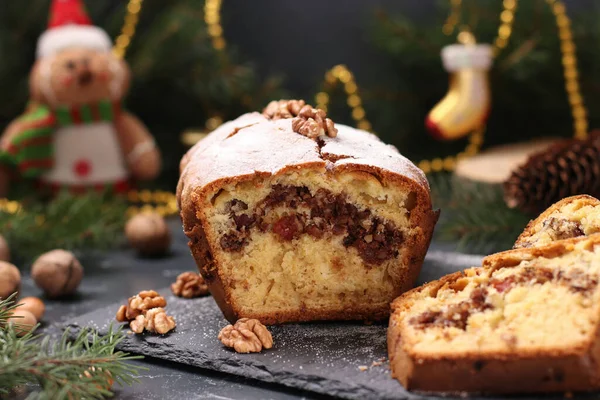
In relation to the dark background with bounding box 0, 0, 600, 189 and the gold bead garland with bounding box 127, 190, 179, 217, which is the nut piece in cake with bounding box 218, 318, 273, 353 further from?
the dark background with bounding box 0, 0, 600, 189

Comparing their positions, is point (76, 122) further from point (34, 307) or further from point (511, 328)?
point (511, 328)

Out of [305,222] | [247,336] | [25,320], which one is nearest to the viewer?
[247,336]

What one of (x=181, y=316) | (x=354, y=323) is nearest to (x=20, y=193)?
(x=181, y=316)

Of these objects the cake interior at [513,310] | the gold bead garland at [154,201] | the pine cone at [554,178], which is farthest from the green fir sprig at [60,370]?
the gold bead garland at [154,201]

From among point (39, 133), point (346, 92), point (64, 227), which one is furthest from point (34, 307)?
point (346, 92)

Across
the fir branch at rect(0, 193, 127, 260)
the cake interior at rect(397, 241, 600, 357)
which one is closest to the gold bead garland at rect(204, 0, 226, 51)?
the fir branch at rect(0, 193, 127, 260)

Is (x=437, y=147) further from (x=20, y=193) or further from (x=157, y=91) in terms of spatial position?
(x=20, y=193)
